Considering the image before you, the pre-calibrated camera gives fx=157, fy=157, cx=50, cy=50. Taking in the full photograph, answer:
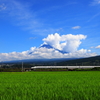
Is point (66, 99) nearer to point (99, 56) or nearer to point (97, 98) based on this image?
point (97, 98)

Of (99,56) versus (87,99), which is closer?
(87,99)

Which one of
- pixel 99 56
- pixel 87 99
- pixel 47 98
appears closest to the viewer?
pixel 87 99

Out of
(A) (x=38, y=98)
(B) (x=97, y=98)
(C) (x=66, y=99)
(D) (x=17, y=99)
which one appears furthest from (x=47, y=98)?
(B) (x=97, y=98)

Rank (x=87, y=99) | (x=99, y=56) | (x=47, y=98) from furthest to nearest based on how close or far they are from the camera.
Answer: (x=99, y=56) → (x=47, y=98) → (x=87, y=99)

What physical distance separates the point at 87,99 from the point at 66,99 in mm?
766

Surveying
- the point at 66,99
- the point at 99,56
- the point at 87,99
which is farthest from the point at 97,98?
the point at 99,56

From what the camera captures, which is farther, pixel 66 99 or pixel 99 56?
pixel 99 56

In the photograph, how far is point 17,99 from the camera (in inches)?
224

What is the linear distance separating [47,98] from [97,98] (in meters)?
1.89

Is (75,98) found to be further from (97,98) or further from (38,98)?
(38,98)

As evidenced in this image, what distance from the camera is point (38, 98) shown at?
602 centimetres

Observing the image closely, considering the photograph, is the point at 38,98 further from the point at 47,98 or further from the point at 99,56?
the point at 99,56

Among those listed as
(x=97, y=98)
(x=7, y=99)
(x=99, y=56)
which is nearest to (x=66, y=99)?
(x=97, y=98)

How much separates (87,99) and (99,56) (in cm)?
12376
